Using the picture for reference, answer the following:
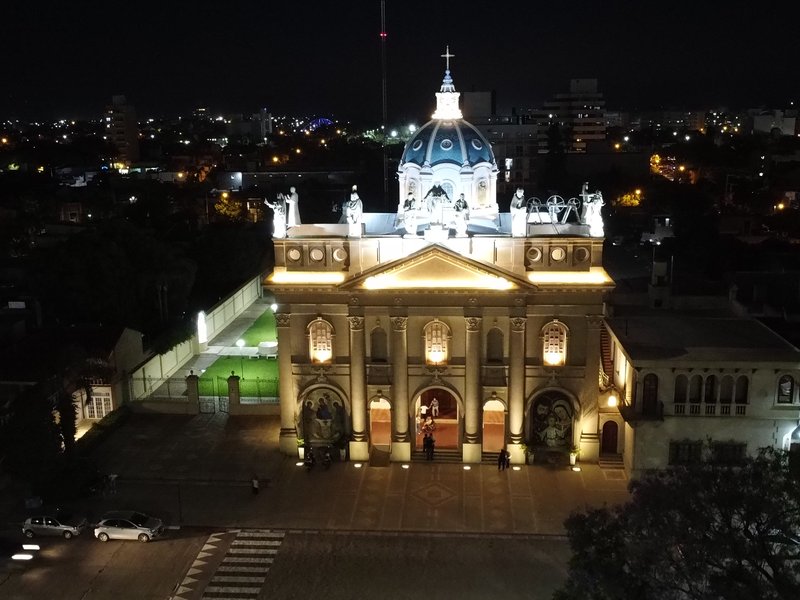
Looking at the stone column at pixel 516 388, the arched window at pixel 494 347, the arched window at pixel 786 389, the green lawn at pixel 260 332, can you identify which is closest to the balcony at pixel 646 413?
the stone column at pixel 516 388

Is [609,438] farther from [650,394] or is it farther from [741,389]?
[741,389]

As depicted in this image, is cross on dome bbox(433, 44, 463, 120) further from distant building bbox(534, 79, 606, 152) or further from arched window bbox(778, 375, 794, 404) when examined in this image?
distant building bbox(534, 79, 606, 152)

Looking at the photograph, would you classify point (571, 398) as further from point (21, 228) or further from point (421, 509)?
point (21, 228)

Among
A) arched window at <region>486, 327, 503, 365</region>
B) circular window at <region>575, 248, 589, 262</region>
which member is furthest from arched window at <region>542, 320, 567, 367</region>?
circular window at <region>575, 248, 589, 262</region>

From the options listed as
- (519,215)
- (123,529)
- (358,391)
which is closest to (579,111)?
(519,215)

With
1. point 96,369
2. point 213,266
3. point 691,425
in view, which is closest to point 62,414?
point 96,369

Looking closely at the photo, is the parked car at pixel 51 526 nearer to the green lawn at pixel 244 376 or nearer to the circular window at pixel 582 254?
the green lawn at pixel 244 376
